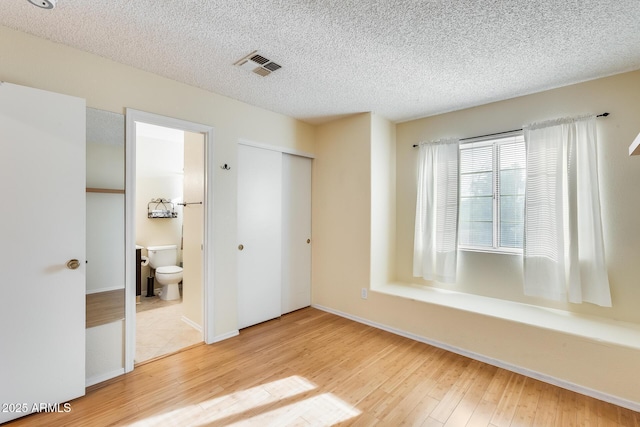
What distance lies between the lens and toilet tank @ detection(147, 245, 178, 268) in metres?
4.30

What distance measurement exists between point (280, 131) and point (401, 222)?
1986mm

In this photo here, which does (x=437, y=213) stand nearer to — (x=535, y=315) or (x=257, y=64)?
(x=535, y=315)

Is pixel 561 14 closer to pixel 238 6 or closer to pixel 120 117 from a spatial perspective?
pixel 238 6

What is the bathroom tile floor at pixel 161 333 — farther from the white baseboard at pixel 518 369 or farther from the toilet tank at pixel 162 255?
the white baseboard at pixel 518 369

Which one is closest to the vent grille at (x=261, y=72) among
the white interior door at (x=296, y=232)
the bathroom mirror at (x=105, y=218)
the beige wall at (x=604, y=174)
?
the bathroom mirror at (x=105, y=218)

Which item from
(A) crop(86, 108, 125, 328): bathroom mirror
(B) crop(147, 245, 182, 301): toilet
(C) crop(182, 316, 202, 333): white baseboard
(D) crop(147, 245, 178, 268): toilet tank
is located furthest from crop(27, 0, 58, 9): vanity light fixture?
(D) crop(147, 245, 178, 268): toilet tank

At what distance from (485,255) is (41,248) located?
3850 mm

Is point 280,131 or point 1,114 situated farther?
point 280,131

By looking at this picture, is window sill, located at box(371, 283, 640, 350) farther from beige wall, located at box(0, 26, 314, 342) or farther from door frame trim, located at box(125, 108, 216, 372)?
door frame trim, located at box(125, 108, 216, 372)

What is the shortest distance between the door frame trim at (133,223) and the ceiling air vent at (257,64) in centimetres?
81

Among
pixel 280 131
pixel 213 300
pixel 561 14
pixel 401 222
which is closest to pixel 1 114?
pixel 213 300

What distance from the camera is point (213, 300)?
2.87 m

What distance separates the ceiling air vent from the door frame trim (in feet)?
2.64

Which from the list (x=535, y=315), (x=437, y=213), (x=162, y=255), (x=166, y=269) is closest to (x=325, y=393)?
(x=535, y=315)
